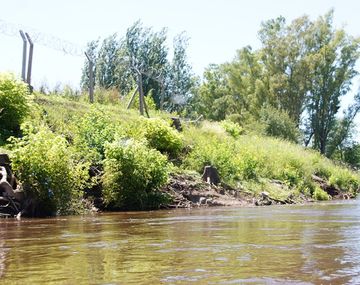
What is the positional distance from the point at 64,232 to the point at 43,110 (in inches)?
510

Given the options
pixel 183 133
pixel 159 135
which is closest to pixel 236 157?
pixel 183 133

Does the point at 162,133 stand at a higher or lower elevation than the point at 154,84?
lower

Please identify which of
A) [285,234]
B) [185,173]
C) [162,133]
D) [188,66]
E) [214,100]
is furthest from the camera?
[214,100]

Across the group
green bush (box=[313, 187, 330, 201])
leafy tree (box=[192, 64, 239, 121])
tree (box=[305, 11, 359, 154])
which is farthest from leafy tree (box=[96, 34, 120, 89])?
green bush (box=[313, 187, 330, 201])

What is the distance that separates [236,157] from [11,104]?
38.1 feet

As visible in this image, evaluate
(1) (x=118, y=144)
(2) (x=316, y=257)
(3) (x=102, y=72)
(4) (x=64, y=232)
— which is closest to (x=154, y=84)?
(3) (x=102, y=72)

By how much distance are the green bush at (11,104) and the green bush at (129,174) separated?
4063 millimetres

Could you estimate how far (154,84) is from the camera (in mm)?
52938

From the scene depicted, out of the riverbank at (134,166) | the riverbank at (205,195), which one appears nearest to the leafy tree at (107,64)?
the riverbank at (134,166)

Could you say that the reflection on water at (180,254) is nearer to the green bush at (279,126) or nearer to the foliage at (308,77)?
the green bush at (279,126)

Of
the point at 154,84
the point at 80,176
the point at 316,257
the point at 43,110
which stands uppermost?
the point at 154,84

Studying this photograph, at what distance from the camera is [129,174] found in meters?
16.0

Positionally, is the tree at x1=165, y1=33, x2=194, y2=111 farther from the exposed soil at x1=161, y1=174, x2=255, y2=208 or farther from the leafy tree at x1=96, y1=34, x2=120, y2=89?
the exposed soil at x1=161, y1=174, x2=255, y2=208

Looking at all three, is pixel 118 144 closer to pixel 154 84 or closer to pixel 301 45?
pixel 154 84
